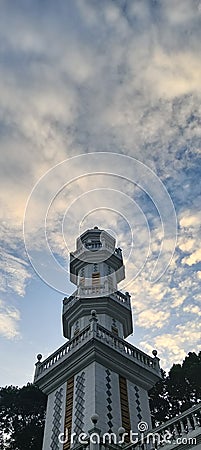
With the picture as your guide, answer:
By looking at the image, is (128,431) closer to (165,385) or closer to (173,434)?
(173,434)

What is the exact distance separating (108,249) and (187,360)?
1194 centimetres

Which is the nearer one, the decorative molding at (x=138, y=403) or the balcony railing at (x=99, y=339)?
the decorative molding at (x=138, y=403)

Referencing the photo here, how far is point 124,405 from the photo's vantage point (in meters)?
22.6

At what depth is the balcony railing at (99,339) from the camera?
23.7m

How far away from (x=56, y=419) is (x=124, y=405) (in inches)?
143

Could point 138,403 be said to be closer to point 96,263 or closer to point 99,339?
point 99,339

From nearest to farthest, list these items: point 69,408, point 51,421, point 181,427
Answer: point 181,427, point 69,408, point 51,421

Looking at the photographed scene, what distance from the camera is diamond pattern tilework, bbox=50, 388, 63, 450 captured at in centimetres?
2173

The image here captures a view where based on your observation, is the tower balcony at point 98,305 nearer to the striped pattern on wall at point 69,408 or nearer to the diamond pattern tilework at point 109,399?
the striped pattern on wall at point 69,408

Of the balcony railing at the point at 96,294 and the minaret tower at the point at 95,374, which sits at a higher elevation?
the balcony railing at the point at 96,294

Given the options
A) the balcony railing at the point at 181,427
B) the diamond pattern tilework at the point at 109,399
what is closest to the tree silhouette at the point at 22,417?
the diamond pattern tilework at the point at 109,399

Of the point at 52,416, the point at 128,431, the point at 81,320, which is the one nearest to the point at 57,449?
the point at 52,416

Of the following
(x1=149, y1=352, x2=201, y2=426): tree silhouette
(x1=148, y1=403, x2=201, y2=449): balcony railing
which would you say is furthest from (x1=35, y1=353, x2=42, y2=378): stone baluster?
(x1=149, y1=352, x2=201, y2=426): tree silhouette

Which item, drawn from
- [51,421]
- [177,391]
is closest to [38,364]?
[51,421]
